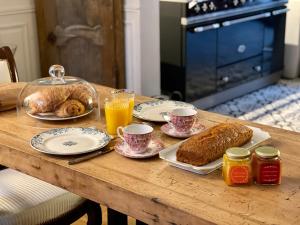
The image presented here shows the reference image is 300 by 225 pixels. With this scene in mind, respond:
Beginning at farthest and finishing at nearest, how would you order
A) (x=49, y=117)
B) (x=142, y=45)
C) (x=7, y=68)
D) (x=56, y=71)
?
(x=142, y=45) < (x=7, y=68) < (x=56, y=71) < (x=49, y=117)

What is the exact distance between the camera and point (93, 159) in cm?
145

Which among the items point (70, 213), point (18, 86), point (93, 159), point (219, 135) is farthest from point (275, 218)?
point (18, 86)

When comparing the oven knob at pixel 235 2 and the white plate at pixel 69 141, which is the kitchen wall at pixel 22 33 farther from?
the white plate at pixel 69 141

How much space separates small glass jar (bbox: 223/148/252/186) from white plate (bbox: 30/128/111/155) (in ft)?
1.35

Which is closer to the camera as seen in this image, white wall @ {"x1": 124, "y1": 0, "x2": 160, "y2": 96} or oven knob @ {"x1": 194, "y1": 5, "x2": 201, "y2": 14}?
white wall @ {"x1": 124, "y1": 0, "x2": 160, "y2": 96}

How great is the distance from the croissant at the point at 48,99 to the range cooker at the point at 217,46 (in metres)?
2.16

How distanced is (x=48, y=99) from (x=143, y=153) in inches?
20.2

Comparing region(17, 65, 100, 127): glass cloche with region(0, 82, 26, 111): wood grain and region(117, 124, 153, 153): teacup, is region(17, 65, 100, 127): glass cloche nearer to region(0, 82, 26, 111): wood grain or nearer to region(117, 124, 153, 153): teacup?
region(0, 82, 26, 111): wood grain

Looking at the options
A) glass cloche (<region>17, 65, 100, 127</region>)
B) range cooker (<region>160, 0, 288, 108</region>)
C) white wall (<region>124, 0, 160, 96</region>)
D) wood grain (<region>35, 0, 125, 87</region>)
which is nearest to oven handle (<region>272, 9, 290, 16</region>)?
range cooker (<region>160, 0, 288, 108</region>)

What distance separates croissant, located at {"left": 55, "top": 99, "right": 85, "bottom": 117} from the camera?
1.77 meters

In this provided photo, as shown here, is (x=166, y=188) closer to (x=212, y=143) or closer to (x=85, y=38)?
(x=212, y=143)

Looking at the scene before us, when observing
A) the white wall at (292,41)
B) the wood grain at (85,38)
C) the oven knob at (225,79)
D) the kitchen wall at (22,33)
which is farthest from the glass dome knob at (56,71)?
the white wall at (292,41)

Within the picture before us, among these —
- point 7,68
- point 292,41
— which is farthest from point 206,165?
point 292,41

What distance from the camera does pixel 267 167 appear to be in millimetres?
1258
